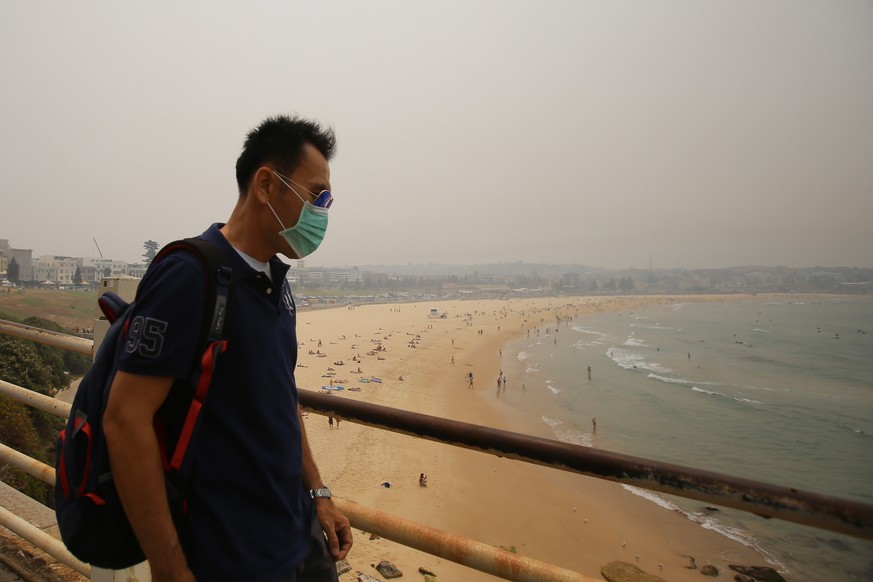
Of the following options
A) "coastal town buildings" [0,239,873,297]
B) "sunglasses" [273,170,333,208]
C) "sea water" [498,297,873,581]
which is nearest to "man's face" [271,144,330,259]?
"sunglasses" [273,170,333,208]

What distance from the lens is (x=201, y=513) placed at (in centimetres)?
102

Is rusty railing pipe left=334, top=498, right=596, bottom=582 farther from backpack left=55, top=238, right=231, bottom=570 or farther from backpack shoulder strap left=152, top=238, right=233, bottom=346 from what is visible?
backpack shoulder strap left=152, top=238, right=233, bottom=346

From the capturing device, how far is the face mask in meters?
1.29

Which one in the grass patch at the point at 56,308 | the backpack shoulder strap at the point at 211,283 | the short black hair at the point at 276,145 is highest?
the short black hair at the point at 276,145

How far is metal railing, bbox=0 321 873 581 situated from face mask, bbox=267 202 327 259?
46 cm

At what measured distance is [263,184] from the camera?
1257 millimetres

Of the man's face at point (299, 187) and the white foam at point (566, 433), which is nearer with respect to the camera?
the man's face at point (299, 187)

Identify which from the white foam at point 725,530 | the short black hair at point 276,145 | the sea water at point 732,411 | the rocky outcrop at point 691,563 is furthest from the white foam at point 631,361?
the short black hair at point 276,145

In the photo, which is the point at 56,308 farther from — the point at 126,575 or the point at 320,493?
the point at 320,493

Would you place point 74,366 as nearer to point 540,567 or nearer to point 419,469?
point 419,469

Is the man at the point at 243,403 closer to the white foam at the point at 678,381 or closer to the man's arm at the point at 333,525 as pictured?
the man's arm at the point at 333,525

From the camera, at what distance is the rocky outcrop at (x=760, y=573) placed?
326 inches

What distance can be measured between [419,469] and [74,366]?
1499 centimetres

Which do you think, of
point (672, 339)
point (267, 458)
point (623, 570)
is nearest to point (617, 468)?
point (267, 458)
